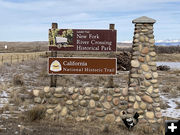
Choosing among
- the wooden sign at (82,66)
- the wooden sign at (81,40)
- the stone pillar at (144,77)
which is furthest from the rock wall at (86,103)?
the wooden sign at (81,40)

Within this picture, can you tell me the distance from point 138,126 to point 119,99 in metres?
1.05

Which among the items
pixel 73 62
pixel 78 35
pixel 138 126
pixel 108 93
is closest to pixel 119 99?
pixel 108 93

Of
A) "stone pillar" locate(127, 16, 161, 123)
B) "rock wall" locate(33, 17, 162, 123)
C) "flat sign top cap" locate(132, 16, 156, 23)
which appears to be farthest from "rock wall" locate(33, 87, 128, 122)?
"flat sign top cap" locate(132, 16, 156, 23)

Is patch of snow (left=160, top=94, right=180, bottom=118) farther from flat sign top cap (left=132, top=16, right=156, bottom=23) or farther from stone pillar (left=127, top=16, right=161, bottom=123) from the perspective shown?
flat sign top cap (left=132, top=16, right=156, bottom=23)

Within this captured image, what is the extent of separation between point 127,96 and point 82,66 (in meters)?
1.83

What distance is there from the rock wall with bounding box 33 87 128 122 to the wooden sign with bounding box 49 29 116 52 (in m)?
1.46

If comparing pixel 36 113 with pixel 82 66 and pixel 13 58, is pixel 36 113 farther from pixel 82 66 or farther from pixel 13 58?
pixel 13 58

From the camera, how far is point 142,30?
28.9 feet

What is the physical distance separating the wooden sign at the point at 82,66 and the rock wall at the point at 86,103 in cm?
67

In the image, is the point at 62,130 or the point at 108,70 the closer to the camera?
the point at 62,130

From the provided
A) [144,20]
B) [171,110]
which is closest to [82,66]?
[144,20]

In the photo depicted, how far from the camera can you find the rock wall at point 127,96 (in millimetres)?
8719

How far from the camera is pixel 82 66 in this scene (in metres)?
9.36

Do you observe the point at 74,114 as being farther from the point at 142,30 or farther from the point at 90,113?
the point at 142,30
